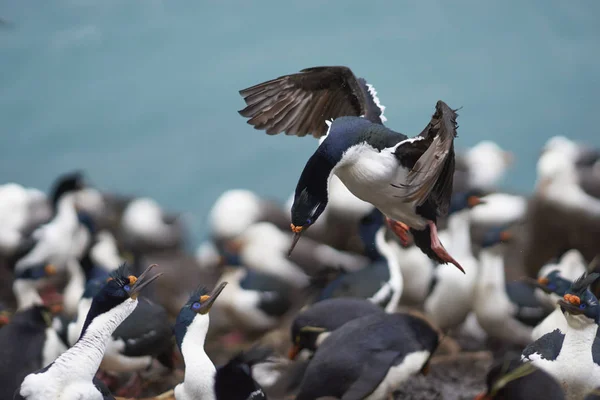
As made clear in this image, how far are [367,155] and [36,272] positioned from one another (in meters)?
2.34

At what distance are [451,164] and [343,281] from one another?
152 centimetres

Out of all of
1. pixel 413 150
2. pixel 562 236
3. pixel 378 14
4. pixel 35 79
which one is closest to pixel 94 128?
pixel 35 79

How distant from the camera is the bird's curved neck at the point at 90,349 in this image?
2.21 m

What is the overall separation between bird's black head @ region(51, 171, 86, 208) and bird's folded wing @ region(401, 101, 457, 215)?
300cm

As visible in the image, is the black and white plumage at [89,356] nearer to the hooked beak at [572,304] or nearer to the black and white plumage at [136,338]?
the black and white plumage at [136,338]

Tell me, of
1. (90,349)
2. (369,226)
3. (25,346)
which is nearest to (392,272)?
(369,226)

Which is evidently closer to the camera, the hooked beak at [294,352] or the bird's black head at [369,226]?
the hooked beak at [294,352]

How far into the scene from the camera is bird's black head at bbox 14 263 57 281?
12.8 ft

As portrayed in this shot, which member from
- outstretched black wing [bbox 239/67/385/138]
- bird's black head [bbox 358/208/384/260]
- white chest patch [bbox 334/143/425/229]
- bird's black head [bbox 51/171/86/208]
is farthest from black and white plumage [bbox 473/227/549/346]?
bird's black head [bbox 51/171/86/208]

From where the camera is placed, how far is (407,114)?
13.4 ft

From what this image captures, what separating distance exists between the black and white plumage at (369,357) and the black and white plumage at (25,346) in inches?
35.8

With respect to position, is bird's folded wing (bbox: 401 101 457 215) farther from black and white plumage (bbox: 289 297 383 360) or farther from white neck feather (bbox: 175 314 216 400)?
black and white plumage (bbox: 289 297 383 360)

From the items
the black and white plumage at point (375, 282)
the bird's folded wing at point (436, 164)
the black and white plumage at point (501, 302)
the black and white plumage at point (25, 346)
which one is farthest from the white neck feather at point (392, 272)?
the bird's folded wing at point (436, 164)

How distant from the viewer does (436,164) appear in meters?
1.88
